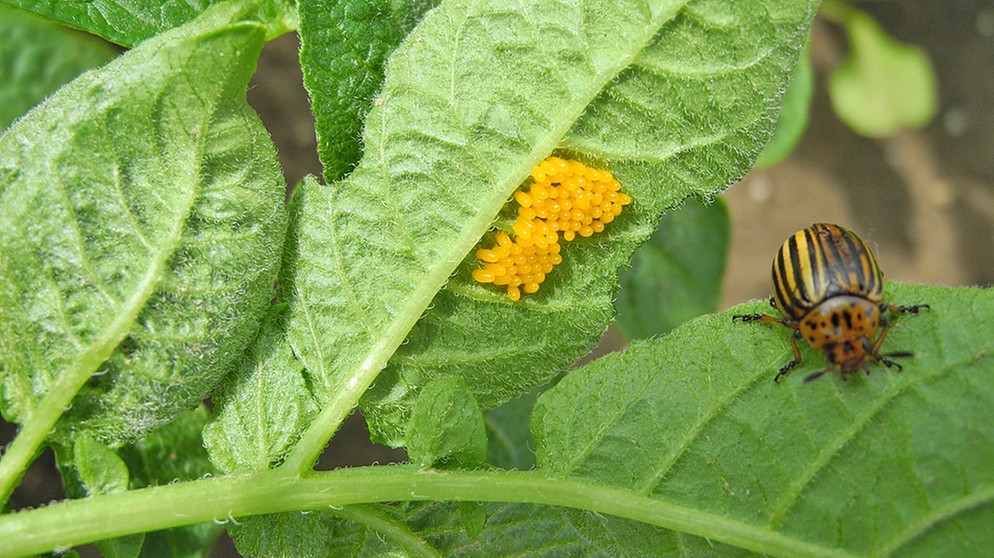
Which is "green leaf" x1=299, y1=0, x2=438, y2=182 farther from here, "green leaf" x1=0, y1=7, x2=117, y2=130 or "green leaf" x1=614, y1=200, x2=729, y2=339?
"green leaf" x1=614, y1=200, x2=729, y2=339

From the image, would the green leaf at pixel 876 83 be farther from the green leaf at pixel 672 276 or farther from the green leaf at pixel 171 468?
the green leaf at pixel 171 468

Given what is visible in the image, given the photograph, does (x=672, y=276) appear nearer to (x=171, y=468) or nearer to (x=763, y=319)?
(x=763, y=319)

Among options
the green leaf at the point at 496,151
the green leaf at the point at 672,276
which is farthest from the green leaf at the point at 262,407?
the green leaf at the point at 672,276

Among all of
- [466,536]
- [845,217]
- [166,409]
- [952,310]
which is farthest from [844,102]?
[166,409]

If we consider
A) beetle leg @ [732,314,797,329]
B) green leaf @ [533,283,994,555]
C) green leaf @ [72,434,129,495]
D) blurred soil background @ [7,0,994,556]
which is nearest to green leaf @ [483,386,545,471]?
green leaf @ [533,283,994,555]

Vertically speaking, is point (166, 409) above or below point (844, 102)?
below

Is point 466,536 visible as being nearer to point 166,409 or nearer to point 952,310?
point 166,409

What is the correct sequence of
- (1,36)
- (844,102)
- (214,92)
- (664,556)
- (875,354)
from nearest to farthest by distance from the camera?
(214,92), (875,354), (664,556), (1,36), (844,102)
